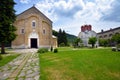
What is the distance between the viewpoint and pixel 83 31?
75562 millimetres

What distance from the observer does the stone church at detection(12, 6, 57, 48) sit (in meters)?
41.8

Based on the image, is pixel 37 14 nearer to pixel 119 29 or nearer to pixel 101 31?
pixel 119 29

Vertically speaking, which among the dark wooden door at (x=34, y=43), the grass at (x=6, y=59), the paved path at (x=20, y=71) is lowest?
the paved path at (x=20, y=71)

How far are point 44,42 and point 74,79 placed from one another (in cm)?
3687

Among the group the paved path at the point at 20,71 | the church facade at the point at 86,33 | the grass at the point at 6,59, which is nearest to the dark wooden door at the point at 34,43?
the grass at the point at 6,59

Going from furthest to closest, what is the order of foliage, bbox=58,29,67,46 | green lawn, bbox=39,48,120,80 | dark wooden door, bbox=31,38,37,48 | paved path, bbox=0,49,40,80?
foliage, bbox=58,29,67,46 < dark wooden door, bbox=31,38,37,48 < paved path, bbox=0,49,40,80 < green lawn, bbox=39,48,120,80

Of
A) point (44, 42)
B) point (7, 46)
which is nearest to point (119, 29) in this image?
point (44, 42)

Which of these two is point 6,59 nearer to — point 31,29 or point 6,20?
point 6,20

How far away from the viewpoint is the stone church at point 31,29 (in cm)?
4181

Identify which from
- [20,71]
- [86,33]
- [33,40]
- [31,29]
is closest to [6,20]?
[20,71]

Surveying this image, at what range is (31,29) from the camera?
139 feet

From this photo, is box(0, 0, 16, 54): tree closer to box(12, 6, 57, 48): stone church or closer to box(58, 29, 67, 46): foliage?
box(12, 6, 57, 48): stone church

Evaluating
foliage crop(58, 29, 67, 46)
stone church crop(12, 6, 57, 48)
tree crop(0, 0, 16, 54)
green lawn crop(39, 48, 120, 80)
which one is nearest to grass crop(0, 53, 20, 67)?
green lawn crop(39, 48, 120, 80)

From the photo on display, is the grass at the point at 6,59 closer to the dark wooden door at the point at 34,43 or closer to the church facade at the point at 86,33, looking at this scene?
the dark wooden door at the point at 34,43
